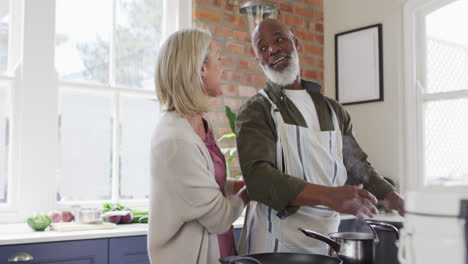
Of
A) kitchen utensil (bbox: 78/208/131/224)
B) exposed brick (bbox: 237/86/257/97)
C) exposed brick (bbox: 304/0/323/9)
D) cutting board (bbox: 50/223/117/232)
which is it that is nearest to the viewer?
cutting board (bbox: 50/223/117/232)

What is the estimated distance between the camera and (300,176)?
146 cm

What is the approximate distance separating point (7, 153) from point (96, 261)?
905 mm

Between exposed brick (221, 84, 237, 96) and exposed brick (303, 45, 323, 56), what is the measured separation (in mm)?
854

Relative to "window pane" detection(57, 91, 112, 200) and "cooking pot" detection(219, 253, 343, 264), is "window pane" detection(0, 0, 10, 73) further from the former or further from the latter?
"cooking pot" detection(219, 253, 343, 264)

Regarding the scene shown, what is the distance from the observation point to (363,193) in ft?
3.12

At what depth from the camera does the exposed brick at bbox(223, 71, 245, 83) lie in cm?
336

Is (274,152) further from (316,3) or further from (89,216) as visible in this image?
(316,3)

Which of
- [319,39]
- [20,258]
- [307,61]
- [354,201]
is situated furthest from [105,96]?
[354,201]

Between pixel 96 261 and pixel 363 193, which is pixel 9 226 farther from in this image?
pixel 363 193

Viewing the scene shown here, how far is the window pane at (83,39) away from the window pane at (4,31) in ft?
0.88

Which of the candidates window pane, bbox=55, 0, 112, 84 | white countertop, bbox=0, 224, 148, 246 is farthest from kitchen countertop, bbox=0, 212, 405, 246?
window pane, bbox=55, 0, 112, 84

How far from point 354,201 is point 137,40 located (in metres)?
2.42

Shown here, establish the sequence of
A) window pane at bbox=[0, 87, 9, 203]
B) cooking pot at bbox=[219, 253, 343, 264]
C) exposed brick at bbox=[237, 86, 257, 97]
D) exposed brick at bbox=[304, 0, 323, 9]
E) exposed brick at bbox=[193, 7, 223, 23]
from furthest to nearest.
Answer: exposed brick at bbox=[304, 0, 323, 9], exposed brick at bbox=[237, 86, 257, 97], exposed brick at bbox=[193, 7, 223, 23], window pane at bbox=[0, 87, 9, 203], cooking pot at bbox=[219, 253, 343, 264]

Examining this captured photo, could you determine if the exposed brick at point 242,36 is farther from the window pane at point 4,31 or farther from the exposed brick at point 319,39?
the window pane at point 4,31
